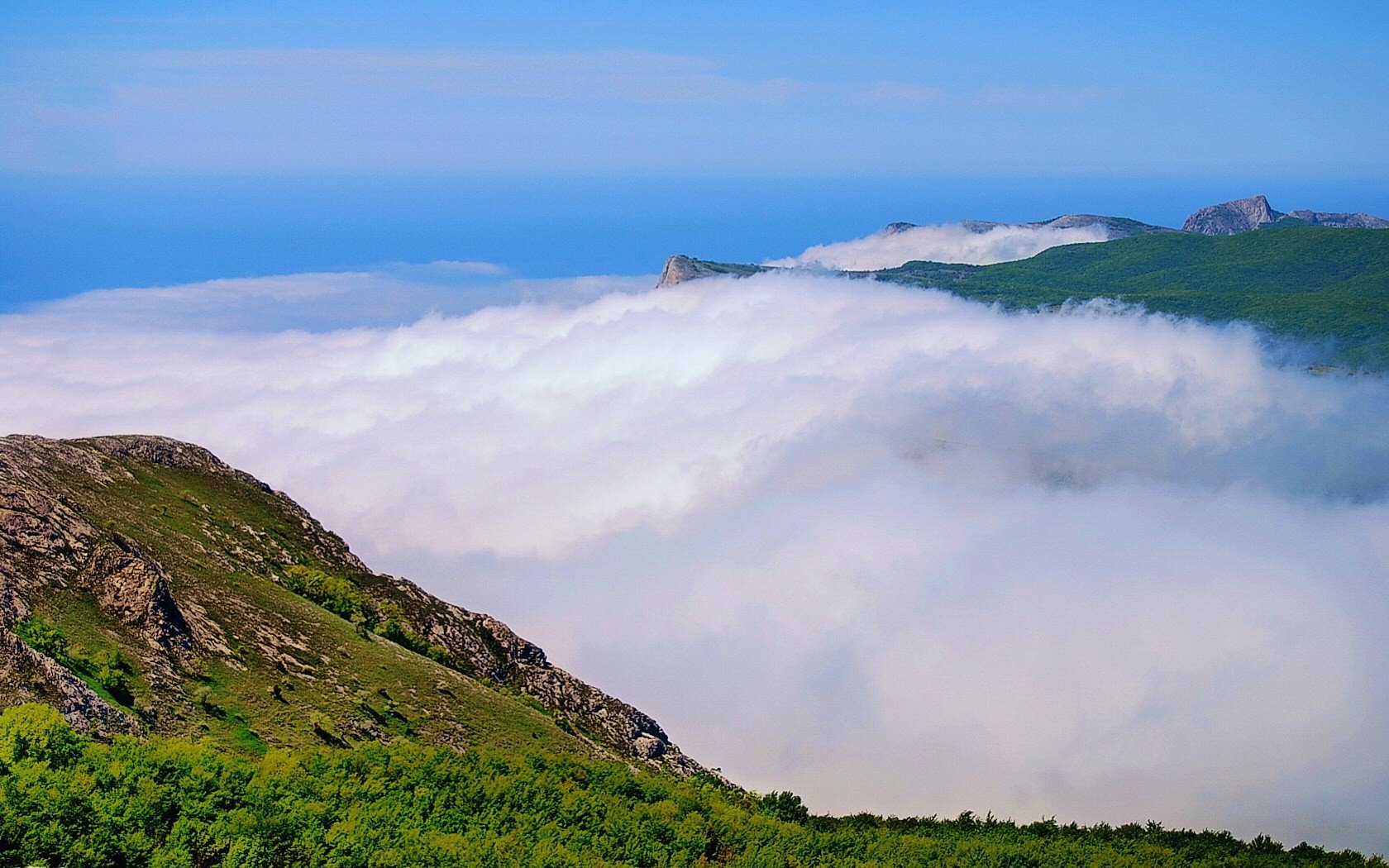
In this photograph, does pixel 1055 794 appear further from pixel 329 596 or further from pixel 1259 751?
pixel 329 596

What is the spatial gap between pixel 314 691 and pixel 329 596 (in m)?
13.8

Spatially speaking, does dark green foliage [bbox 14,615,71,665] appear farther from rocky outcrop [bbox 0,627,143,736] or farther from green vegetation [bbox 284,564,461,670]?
green vegetation [bbox 284,564,461,670]

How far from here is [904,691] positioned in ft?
458

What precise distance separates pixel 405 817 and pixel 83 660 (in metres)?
15.3

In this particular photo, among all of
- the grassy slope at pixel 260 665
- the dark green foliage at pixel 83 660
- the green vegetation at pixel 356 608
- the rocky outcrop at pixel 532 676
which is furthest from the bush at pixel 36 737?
the rocky outcrop at pixel 532 676

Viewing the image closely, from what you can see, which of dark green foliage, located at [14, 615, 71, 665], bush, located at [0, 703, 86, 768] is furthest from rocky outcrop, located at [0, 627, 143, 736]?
bush, located at [0, 703, 86, 768]

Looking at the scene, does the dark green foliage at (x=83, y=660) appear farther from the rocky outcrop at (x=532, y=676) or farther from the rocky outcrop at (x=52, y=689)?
the rocky outcrop at (x=532, y=676)

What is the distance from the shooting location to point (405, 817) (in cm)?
4584

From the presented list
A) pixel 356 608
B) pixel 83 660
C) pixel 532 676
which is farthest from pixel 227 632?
pixel 532 676

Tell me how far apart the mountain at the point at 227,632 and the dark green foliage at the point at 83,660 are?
0.08m

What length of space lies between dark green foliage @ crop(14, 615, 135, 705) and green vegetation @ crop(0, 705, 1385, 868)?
4.68 metres

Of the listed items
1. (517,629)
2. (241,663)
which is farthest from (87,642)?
(517,629)

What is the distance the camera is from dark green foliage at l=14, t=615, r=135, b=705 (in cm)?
4697

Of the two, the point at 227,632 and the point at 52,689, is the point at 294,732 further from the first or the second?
the point at 52,689
